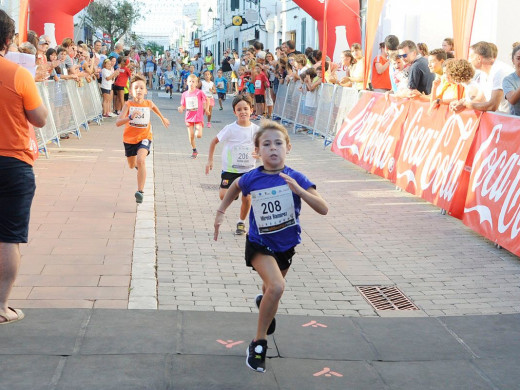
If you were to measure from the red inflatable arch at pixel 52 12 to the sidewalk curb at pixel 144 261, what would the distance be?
1465 cm

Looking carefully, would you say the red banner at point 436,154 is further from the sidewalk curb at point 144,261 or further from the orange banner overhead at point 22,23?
the orange banner overhead at point 22,23

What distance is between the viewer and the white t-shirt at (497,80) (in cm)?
884

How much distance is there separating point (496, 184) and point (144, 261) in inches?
142

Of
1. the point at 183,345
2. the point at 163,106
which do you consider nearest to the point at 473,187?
the point at 183,345

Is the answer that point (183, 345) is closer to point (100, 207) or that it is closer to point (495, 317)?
point (495, 317)

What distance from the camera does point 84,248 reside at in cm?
723

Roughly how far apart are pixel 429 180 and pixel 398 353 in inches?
210

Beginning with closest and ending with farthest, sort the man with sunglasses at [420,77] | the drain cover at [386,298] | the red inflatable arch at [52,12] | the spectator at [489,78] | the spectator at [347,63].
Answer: the drain cover at [386,298], the spectator at [489,78], the man with sunglasses at [420,77], the spectator at [347,63], the red inflatable arch at [52,12]

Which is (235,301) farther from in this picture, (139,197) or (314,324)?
(139,197)

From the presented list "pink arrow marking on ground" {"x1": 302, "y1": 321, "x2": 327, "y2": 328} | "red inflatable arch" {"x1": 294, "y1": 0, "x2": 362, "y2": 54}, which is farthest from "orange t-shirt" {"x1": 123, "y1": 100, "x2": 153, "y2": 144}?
"red inflatable arch" {"x1": 294, "y1": 0, "x2": 362, "y2": 54}

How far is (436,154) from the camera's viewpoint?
9.80m

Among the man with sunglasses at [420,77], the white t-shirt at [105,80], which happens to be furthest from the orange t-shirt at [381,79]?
the white t-shirt at [105,80]

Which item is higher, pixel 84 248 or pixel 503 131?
pixel 503 131

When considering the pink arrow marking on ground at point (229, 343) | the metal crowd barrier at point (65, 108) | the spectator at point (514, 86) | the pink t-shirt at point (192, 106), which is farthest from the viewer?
the pink t-shirt at point (192, 106)
